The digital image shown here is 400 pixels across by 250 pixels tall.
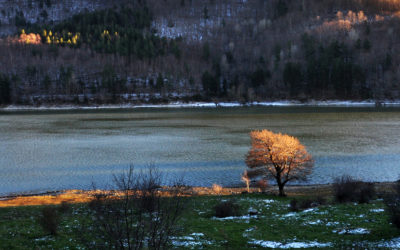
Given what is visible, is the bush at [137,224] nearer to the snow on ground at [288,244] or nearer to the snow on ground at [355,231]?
the snow on ground at [288,244]

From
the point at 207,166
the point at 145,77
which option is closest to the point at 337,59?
the point at 145,77

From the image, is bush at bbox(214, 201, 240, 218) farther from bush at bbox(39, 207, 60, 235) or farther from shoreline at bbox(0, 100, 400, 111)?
shoreline at bbox(0, 100, 400, 111)

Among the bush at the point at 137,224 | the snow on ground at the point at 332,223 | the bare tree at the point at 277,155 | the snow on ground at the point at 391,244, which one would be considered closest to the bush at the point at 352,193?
the bare tree at the point at 277,155

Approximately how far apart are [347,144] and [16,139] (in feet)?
218

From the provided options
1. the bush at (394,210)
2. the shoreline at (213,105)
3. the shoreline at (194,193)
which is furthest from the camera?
the shoreline at (213,105)

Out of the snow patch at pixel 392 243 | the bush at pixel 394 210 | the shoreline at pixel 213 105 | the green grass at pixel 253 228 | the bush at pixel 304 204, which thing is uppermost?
the shoreline at pixel 213 105

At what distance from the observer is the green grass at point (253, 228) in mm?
15633

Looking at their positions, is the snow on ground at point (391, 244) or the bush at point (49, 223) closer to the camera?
the snow on ground at point (391, 244)

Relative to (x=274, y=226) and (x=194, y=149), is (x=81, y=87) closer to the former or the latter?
(x=194, y=149)

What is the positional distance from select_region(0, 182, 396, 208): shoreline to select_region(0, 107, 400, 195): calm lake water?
9.68 feet

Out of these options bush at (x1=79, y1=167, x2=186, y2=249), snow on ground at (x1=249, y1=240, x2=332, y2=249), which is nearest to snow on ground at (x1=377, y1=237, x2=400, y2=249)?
snow on ground at (x1=249, y1=240, x2=332, y2=249)

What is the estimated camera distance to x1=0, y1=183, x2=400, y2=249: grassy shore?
15438mm

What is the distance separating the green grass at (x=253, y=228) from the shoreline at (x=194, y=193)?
6.91 metres

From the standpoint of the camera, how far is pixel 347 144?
61.2 meters
